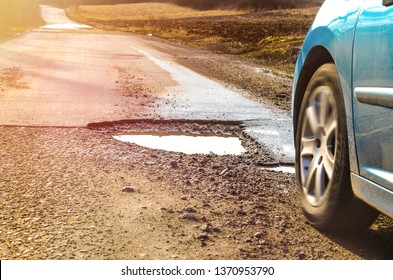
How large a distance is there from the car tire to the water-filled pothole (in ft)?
5.90

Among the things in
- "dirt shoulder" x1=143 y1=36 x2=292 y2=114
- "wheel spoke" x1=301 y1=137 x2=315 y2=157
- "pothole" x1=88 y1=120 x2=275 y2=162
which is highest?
"wheel spoke" x1=301 y1=137 x2=315 y2=157

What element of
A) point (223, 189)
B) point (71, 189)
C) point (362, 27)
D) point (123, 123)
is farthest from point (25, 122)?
point (362, 27)

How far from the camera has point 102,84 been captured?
9.98 meters

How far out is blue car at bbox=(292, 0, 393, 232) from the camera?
251cm

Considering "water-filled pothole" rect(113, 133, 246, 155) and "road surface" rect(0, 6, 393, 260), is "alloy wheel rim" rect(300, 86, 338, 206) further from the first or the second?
"water-filled pothole" rect(113, 133, 246, 155)

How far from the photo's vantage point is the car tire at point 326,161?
2914 millimetres

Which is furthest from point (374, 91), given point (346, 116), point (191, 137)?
point (191, 137)

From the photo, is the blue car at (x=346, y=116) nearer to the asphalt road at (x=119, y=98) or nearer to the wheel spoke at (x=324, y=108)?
the wheel spoke at (x=324, y=108)

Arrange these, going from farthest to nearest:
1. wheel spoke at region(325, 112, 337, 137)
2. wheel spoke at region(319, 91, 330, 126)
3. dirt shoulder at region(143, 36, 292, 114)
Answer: dirt shoulder at region(143, 36, 292, 114) < wheel spoke at region(319, 91, 330, 126) < wheel spoke at region(325, 112, 337, 137)

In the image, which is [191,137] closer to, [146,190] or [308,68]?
[146,190]

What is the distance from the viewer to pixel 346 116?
2867mm

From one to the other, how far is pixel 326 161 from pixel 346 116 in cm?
31

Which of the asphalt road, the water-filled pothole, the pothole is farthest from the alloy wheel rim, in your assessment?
the water-filled pothole
